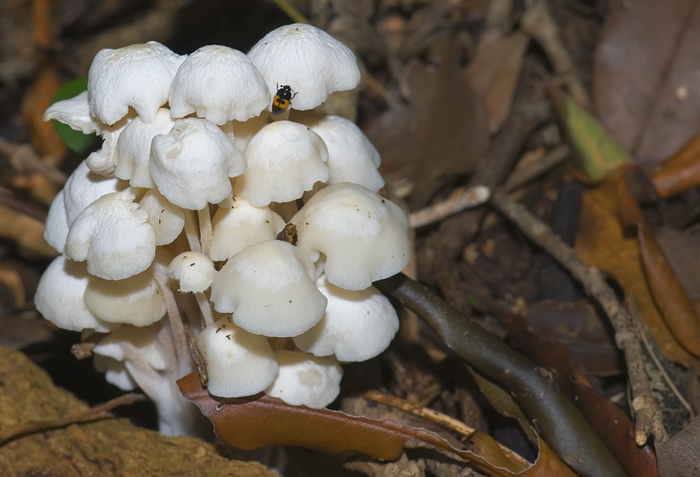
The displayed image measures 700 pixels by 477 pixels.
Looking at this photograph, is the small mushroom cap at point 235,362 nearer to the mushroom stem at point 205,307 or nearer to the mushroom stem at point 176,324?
the mushroom stem at point 205,307

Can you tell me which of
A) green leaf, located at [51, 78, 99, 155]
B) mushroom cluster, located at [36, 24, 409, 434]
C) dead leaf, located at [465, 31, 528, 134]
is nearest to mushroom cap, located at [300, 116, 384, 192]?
mushroom cluster, located at [36, 24, 409, 434]

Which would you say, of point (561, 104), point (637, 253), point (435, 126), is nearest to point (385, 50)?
point (435, 126)

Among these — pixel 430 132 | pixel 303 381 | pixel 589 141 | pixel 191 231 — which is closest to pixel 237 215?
pixel 191 231

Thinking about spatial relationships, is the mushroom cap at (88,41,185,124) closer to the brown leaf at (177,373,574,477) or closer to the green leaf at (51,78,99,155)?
the brown leaf at (177,373,574,477)

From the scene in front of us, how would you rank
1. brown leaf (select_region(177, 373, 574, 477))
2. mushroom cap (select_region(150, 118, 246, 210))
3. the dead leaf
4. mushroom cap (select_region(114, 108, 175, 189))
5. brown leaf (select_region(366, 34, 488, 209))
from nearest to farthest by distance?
mushroom cap (select_region(150, 118, 246, 210)), mushroom cap (select_region(114, 108, 175, 189)), brown leaf (select_region(177, 373, 574, 477)), brown leaf (select_region(366, 34, 488, 209)), the dead leaf

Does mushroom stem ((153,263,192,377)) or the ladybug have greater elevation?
the ladybug

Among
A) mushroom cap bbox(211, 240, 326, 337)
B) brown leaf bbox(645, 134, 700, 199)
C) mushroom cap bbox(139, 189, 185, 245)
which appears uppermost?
mushroom cap bbox(139, 189, 185, 245)

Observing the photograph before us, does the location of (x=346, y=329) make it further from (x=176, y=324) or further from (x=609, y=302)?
(x=609, y=302)

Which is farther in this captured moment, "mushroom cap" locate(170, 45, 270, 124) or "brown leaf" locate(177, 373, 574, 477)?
"brown leaf" locate(177, 373, 574, 477)
